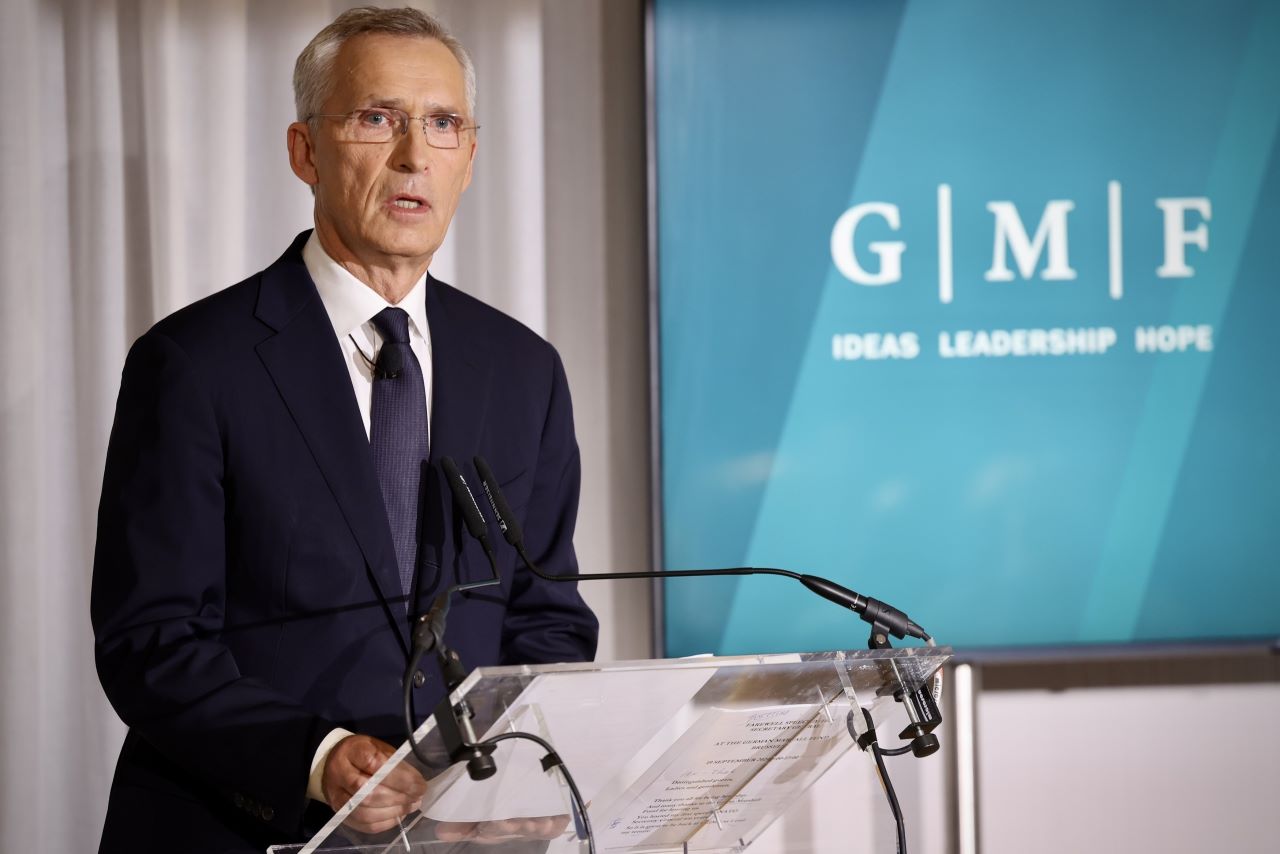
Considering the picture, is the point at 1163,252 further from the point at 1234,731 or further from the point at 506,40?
the point at 506,40

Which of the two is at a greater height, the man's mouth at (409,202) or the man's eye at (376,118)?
the man's eye at (376,118)

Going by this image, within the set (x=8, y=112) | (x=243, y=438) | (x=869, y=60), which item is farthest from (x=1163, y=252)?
(x=8, y=112)

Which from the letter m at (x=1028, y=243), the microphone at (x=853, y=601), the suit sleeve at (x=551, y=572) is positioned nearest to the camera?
the microphone at (x=853, y=601)

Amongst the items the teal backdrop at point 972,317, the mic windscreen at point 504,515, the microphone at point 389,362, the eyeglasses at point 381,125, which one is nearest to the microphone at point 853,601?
the mic windscreen at point 504,515

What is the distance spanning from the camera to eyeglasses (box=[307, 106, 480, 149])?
5.57 feet

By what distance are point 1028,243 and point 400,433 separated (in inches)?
62.6

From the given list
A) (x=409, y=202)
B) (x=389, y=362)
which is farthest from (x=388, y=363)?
(x=409, y=202)

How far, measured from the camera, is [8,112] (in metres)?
2.55

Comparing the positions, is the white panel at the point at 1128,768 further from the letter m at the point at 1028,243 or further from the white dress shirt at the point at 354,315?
the white dress shirt at the point at 354,315

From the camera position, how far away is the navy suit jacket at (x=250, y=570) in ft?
4.78

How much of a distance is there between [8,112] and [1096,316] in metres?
2.26

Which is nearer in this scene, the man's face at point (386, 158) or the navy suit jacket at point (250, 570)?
the navy suit jacket at point (250, 570)

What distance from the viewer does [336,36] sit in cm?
171

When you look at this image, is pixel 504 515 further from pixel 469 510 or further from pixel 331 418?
pixel 331 418
